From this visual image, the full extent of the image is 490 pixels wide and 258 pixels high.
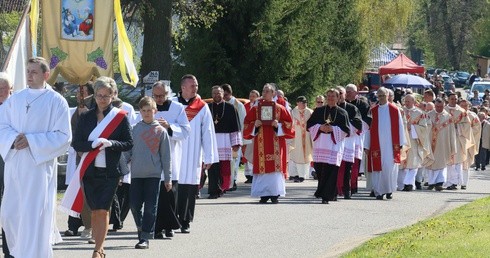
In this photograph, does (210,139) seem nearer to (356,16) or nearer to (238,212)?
(238,212)

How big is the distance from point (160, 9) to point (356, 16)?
19338 millimetres

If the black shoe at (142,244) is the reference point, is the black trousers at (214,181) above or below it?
above

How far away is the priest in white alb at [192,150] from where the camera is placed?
16000 mm

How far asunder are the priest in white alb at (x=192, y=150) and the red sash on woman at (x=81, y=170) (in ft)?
10.2

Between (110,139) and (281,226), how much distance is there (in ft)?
15.5

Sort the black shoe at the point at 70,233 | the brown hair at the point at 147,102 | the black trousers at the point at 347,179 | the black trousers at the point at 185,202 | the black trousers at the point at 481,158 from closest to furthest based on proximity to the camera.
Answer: the brown hair at the point at 147,102
the black shoe at the point at 70,233
the black trousers at the point at 185,202
the black trousers at the point at 347,179
the black trousers at the point at 481,158

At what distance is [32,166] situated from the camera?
11.2 metres

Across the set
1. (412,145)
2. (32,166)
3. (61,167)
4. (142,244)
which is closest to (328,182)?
(61,167)

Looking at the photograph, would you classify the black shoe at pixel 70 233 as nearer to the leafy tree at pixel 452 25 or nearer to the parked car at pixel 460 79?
the parked car at pixel 460 79

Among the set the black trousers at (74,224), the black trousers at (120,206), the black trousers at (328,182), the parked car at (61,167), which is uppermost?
the parked car at (61,167)

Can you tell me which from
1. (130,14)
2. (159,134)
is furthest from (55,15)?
(130,14)

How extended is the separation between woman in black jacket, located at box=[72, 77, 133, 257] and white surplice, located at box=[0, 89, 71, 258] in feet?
3.57

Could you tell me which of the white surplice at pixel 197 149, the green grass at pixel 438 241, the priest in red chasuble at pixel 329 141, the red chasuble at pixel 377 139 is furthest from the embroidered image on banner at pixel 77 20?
the red chasuble at pixel 377 139

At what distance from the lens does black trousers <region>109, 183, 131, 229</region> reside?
52.4 feet
